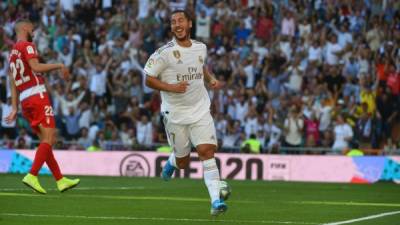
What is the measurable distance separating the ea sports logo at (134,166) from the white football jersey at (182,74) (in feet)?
48.0

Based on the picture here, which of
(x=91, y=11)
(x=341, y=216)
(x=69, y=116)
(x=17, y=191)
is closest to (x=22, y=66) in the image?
(x=17, y=191)

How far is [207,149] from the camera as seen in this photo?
1370 cm

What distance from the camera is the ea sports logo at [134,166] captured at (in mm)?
28656

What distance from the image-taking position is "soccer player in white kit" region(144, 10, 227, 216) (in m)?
13.7

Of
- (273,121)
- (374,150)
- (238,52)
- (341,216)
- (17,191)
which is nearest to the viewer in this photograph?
(341,216)

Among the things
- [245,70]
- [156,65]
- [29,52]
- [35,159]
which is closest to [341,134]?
[245,70]

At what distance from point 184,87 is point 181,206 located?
2292 mm

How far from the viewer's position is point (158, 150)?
1138 inches

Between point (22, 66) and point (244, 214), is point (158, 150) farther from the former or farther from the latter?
point (244, 214)

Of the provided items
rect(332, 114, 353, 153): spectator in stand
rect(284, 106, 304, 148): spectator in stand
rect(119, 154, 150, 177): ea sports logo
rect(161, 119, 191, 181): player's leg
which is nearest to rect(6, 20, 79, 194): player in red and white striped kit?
rect(161, 119, 191, 181): player's leg

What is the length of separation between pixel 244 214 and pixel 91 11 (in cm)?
2111

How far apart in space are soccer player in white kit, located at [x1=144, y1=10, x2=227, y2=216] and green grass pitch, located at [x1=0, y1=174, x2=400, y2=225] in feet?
3.18

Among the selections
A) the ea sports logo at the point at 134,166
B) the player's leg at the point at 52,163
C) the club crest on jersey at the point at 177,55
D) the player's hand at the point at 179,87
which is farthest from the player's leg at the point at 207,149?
the ea sports logo at the point at 134,166

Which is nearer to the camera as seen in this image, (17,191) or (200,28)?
(17,191)
